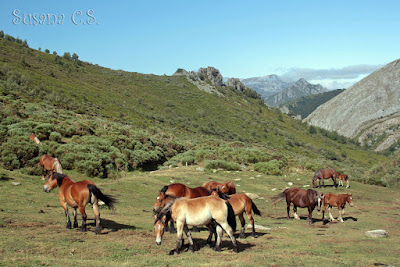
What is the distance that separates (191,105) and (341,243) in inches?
3662

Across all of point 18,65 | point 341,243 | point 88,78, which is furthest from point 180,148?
point 88,78

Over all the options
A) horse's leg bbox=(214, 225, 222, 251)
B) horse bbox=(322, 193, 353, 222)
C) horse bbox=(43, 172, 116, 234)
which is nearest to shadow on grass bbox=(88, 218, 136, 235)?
horse bbox=(43, 172, 116, 234)

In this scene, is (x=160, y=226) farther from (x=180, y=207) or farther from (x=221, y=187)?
(x=221, y=187)

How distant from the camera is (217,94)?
123 m

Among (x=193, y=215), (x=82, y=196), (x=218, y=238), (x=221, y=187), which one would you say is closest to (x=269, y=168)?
(x=221, y=187)

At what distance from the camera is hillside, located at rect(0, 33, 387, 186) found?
28.7 meters

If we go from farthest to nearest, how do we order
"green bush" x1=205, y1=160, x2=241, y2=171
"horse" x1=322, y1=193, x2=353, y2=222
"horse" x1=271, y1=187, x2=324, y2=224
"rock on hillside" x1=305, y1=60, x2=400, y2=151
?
"rock on hillside" x1=305, y1=60, x2=400, y2=151, "green bush" x1=205, y1=160, x2=241, y2=171, "horse" x1=322, y1=193, x2=353, y2=222, "horse" x1=271, y1=187, x2=324, y2=224

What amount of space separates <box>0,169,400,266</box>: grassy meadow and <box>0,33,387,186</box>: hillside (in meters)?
8.04

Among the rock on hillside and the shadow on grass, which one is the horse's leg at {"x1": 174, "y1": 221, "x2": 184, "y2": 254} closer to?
the shadow on grass

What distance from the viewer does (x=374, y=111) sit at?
17338 cm

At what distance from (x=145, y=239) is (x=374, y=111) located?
193407 mm

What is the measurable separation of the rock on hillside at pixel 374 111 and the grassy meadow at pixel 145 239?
15803cm

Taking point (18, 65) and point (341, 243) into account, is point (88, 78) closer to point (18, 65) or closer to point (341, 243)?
point (18, 65)

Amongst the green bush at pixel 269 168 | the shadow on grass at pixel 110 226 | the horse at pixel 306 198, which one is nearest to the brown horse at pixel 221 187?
the horse at pixel 306 198
